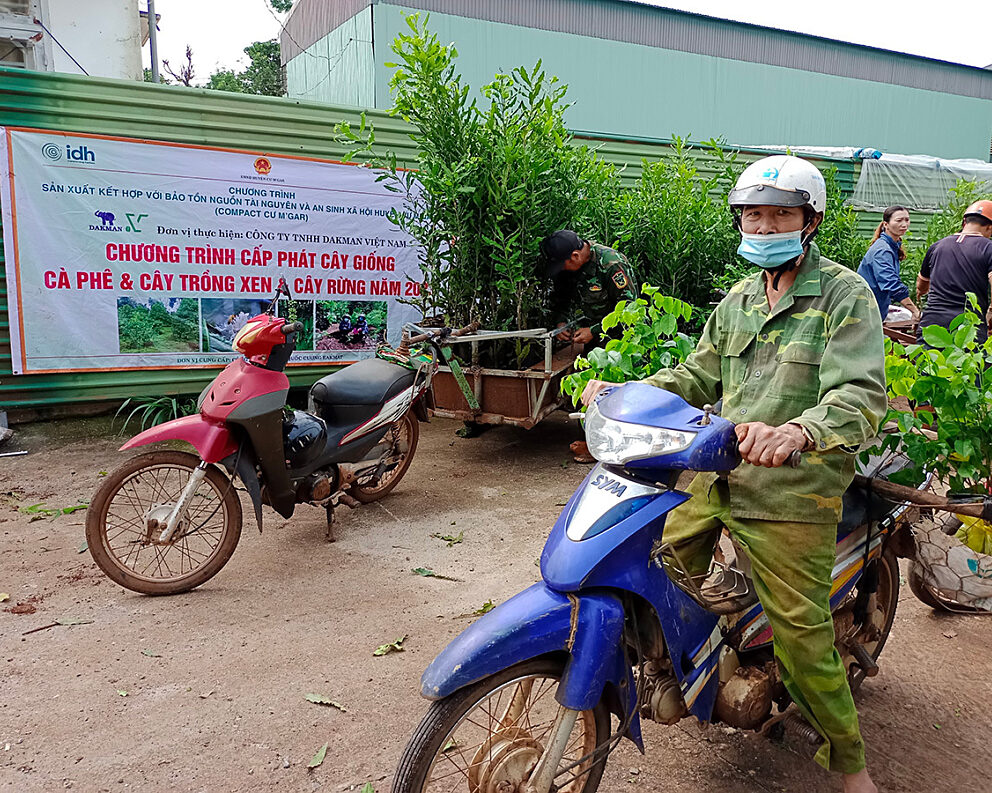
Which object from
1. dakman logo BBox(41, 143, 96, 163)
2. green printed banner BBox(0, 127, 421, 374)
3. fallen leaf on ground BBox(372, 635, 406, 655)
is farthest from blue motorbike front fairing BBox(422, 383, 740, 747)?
dakman logo BBox(41, 143, 96, 163)

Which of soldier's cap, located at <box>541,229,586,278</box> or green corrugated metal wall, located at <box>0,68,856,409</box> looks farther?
green corrugated metal wall, located at <box>0,68,856,409</box>

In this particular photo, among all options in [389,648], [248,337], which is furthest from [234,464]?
[389,648]

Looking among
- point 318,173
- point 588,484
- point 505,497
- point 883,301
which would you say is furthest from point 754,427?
point 318,173

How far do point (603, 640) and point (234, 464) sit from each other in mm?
2556

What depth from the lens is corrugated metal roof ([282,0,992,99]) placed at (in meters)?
18.0

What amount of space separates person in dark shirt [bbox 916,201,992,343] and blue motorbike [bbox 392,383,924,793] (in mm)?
3996

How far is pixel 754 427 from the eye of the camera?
5.77 ft

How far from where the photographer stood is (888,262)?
6.37 m

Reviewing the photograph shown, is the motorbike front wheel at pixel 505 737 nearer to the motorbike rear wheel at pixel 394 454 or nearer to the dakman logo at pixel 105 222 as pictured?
the motorbike rear wheel at pixel 394 454

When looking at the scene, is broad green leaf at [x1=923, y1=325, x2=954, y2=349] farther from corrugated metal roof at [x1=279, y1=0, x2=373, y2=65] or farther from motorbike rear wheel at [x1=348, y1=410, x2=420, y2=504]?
corrugated metal roof at [x1=279, y1=0, x2=373, y2=65]

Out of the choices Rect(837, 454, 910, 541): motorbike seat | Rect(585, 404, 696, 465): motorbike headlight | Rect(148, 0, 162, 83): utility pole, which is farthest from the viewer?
Rect(148, 0, 162, 83): utility pole

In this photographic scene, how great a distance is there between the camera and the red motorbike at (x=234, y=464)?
12.1 ft

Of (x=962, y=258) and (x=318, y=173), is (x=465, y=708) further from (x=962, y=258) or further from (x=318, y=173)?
(x=318, y=173)

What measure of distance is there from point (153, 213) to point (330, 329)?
173 cm
